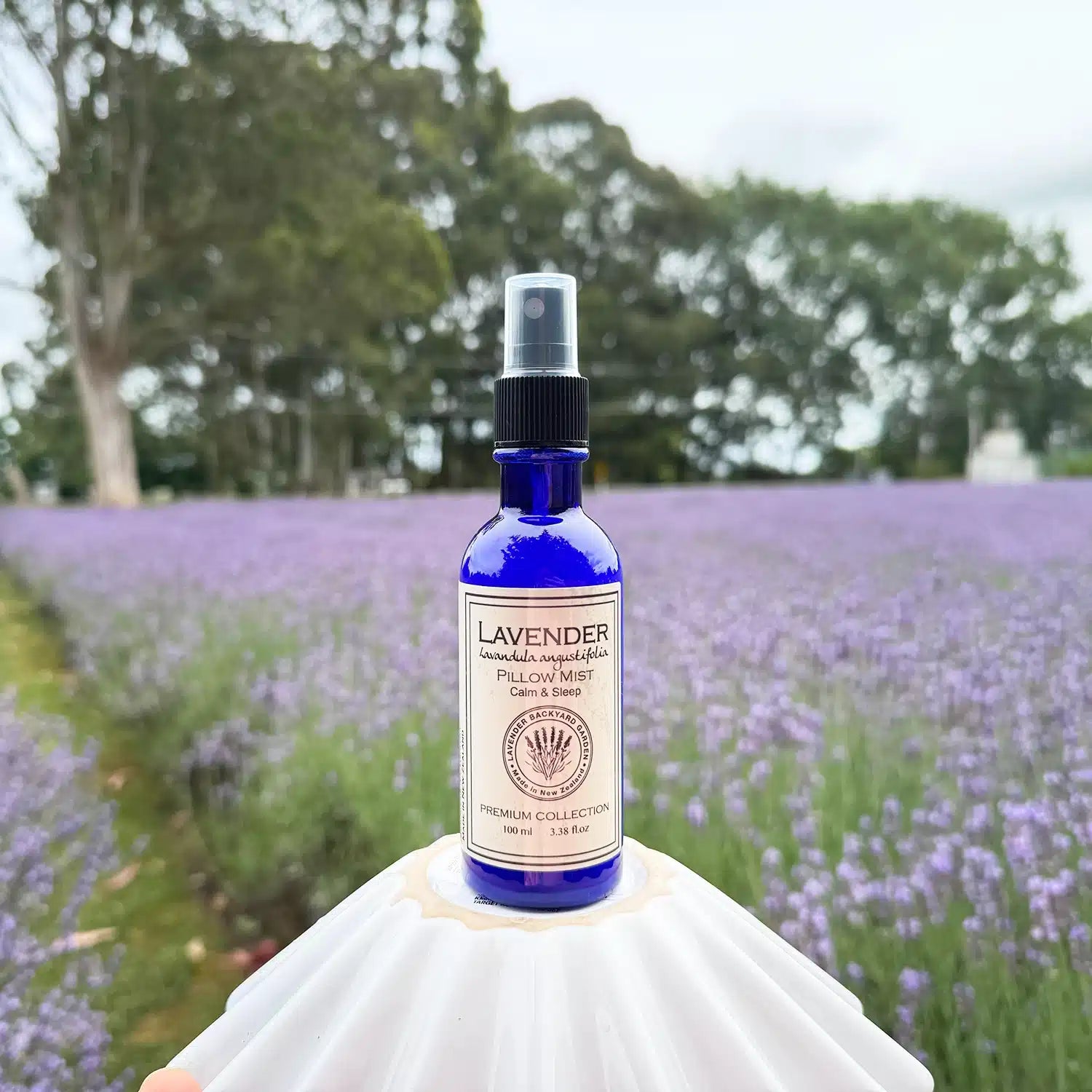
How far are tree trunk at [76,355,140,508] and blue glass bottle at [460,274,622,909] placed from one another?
17324mm

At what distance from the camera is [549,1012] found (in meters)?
0.88

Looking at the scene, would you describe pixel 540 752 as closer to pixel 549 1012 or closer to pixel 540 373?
pixel 549 1012

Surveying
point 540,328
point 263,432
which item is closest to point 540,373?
point 540,328

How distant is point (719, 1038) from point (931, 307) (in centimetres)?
3584

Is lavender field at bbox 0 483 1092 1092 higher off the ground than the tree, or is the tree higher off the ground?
the tree

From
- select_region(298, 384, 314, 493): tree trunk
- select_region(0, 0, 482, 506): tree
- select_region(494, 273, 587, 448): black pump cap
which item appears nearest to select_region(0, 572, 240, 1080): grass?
select_region(494, 273, 587, 448): black pump cap

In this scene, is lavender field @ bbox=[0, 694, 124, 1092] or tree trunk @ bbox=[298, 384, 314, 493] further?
tree trunk @ bbox=[298, 384, 314, 493]

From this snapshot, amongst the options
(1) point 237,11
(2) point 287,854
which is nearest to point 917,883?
(2) point 287,854

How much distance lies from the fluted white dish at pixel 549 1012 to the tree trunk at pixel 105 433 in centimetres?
1726

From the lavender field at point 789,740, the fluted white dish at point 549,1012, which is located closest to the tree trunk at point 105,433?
the lavender field at point 789,740

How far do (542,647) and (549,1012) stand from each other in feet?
1.17

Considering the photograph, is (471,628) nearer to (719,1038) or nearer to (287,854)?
(719,1038)

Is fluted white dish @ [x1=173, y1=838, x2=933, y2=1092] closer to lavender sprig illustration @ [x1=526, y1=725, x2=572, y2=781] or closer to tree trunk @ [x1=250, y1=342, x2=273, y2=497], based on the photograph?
lavender sprig illustration @ [x1=526, y1=725, x2=572, y2=781]

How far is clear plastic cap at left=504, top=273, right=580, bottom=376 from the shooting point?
96 cm
